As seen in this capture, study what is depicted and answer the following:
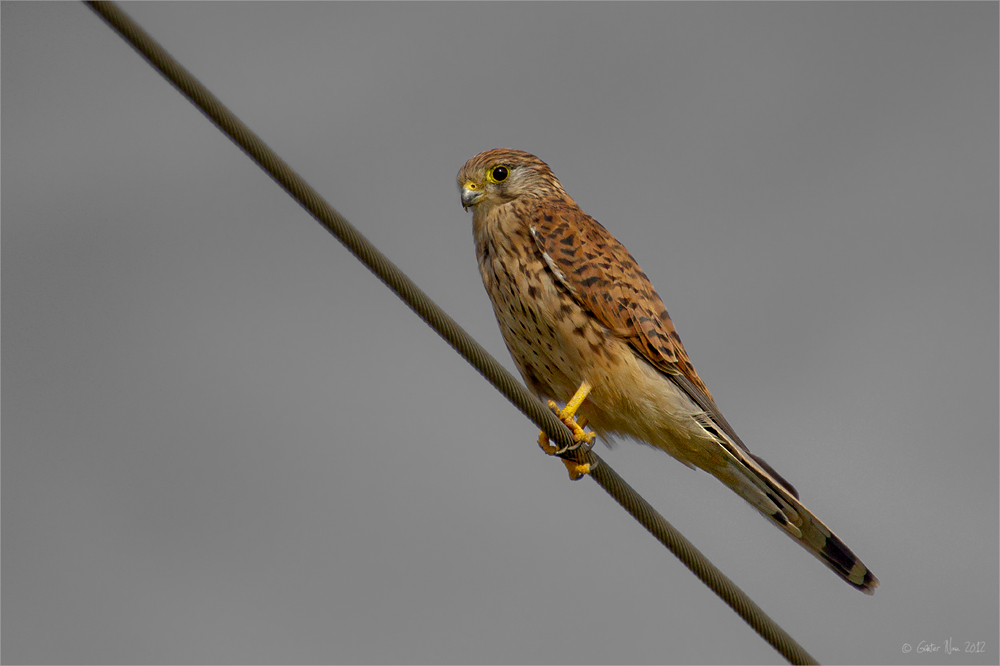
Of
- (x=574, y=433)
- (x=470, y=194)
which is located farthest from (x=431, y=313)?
(x=470, y=194)

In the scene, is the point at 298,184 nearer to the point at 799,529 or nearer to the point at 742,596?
the point at 742,596

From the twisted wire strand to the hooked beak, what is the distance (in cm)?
123

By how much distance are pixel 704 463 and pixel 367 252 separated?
1.87 m

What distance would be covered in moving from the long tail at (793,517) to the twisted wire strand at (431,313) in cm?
61

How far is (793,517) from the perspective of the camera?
3807 millimetres

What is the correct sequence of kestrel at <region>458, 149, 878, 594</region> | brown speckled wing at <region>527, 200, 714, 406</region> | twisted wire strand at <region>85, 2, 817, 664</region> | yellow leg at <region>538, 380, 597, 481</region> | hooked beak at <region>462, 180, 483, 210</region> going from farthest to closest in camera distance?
hooked beak at <region>462, 180, 483, 210</region>
brown speckled wing at <region>527, 200, 714, 406</region>
kestrel at <region>458, 149, 878, 594</region>
yellow leg at <region>538, 380, 597, 481</region>
twisted wire strand at <region>85, 2, 817, 664</region>

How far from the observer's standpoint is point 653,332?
4.07 meters

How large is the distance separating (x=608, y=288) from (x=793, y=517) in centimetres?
106

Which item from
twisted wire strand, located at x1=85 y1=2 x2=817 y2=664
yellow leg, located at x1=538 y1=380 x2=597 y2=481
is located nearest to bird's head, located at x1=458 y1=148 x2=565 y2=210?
yellow leg, located at x1=538 y1=380 x2=597 y2=481

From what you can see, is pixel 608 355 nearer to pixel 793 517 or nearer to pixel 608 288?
pixel 608 288

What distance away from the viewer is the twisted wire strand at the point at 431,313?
244 centimetres

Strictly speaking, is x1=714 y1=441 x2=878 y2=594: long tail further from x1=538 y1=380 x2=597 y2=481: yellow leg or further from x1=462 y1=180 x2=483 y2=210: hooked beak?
x1=462 y1=180 x2=483 y2=210: hooked beak

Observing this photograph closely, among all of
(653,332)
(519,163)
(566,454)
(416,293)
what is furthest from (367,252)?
(519,163)

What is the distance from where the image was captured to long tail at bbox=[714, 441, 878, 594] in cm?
376
